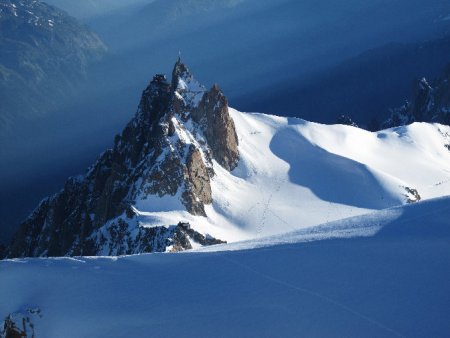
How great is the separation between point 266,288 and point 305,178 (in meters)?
83.1

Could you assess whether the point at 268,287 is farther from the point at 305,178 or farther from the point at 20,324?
the point at 305,178

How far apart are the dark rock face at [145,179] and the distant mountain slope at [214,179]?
202mm

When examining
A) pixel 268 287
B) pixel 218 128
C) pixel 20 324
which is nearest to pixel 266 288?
pixel 268 287

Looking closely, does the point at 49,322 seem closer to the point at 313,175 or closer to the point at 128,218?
the point at 128,218

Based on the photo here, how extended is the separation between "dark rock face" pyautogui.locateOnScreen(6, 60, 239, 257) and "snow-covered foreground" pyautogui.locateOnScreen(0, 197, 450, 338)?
44.8 meters

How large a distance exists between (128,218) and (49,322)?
188ft

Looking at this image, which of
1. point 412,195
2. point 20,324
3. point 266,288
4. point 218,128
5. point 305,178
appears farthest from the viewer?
point 218,128

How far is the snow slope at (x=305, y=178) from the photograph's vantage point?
282 feet

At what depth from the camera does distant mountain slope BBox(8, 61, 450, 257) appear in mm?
83250

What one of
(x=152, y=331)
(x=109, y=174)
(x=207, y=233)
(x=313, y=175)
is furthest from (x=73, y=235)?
(x=152, y=331)

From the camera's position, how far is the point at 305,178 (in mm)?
103188

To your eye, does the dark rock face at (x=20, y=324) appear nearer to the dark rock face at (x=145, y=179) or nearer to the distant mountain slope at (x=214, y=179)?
the dark rock face at (x=145, y=179)

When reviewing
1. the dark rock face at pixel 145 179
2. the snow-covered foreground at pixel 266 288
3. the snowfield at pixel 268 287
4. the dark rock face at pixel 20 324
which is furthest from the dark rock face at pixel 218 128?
the dark rock face at pixel 20 324

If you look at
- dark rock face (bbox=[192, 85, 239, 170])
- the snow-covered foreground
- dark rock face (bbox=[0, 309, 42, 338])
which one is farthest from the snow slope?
dark rock face (bbox=[0, 309, 42, 338])
